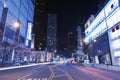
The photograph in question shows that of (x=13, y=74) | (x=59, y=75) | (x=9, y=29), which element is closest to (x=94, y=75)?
(x=59, y=75)

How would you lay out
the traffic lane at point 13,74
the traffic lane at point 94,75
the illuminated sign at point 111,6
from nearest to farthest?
the traffic lane at point 94,75 → the traffic lane at point 13,74 → the illuminated sign at point 111,6

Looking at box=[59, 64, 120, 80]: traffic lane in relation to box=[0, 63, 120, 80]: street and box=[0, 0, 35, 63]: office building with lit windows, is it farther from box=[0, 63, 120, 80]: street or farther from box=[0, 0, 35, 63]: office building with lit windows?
box=[0, 0, 35, 63]: office building with lit windows

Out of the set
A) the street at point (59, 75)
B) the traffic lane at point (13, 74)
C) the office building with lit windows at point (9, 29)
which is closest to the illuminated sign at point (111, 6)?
the street at point (59, 75)

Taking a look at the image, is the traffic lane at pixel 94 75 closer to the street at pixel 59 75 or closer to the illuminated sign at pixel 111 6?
the street at pixel 59 75

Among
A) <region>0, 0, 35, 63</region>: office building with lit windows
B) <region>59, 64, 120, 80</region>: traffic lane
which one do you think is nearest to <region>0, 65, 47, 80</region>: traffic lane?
<region>59, 64, 120, 80</region>: traffic lane

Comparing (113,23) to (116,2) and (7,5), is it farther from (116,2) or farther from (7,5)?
(7,5)

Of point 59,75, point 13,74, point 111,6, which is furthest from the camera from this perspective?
point 111,6

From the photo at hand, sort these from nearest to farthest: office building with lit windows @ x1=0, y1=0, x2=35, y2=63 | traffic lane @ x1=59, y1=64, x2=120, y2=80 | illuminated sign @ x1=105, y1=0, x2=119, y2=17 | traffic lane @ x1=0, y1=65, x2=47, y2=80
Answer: traffic lane @ x1=59, y1=64, x2=120, y2=80, traffic lane @ x1=0, y1=65, x2=47, y2=80, illuminated sign @ x1=105, y1=0, x2=119, y2=17, office building with lit windows @ x1=0, y1=0, x2=35, y2=63

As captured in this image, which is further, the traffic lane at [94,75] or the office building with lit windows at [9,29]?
the office building with lit windows at [9,29]

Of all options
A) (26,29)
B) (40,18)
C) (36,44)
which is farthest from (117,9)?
(40,18)

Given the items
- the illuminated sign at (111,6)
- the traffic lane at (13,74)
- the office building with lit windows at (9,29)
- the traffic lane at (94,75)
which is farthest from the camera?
the office building with lit windows at (9,29)

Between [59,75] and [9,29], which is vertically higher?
[9,29]

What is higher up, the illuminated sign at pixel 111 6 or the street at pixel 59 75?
the illuminated sign at pixel 111 6

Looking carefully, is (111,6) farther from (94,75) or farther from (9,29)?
(9,29)
